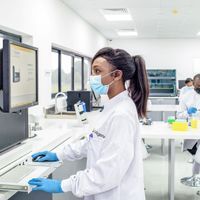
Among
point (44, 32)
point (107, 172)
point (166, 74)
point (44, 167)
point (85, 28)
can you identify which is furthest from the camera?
point (166, 74)

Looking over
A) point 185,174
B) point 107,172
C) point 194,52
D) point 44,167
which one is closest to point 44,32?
point 185,174

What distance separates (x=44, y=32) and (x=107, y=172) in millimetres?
3524

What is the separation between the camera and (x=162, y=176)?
4242 millimetres

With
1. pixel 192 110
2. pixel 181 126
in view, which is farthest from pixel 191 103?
pixel 181 126

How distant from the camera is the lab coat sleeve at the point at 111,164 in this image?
1316mm

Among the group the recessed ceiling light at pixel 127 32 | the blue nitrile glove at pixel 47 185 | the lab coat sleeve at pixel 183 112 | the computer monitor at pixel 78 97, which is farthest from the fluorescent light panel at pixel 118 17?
the blue nitrile glove at pixel 47 185

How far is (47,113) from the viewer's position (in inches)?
162

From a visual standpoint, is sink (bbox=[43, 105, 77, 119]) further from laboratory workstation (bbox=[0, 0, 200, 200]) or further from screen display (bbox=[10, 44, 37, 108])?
screen display (bbox=[10, 44, 37, 108])

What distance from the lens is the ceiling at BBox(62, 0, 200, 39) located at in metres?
5.38

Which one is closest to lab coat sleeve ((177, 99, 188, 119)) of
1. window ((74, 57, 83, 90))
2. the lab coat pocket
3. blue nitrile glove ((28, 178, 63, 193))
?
the lab coat pocket

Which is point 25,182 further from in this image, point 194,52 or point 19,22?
point 194,52

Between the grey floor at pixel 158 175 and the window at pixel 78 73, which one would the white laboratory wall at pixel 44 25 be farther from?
the grey floor at pixel 158 175

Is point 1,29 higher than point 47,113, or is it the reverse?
point 1,29

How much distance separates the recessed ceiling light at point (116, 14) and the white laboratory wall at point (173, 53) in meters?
3.31
